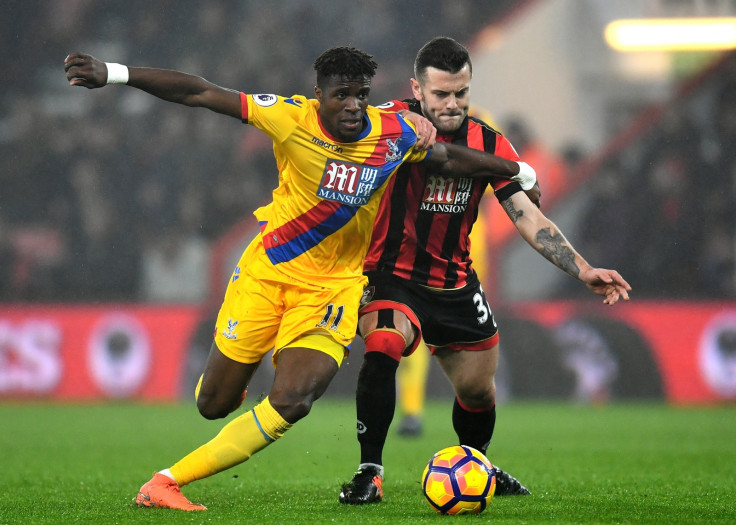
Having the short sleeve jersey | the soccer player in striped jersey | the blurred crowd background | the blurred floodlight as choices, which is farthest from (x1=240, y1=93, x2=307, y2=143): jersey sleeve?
the blurred floodlight

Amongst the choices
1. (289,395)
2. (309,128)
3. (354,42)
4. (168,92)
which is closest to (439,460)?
(289,395)

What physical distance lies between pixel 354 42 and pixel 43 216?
468 cm

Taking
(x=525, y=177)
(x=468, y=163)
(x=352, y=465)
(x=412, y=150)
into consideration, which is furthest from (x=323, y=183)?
(x=352, y=465)

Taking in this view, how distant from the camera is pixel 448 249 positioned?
519 centimetres

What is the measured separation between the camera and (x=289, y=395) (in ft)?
14.3

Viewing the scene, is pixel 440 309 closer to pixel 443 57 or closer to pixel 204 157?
pixel 443 57

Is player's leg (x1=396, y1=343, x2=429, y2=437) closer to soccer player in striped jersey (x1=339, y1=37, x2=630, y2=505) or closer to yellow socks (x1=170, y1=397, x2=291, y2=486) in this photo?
soccer player in striped jersey (x1=339, y1=37, x2=630, y2=505)

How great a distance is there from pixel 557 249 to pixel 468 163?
22.7 inches

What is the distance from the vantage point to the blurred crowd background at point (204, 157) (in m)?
12.9

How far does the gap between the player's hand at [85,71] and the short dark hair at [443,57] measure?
150 cm

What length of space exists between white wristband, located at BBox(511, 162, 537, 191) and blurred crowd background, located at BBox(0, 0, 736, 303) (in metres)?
7.04

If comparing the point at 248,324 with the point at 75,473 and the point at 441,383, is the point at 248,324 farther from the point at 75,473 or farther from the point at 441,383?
the point at 441,383

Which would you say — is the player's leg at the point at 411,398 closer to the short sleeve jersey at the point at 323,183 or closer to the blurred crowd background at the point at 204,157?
the short sleeve jersey at the point at 323,183

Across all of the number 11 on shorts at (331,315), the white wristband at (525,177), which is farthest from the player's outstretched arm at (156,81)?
the white wristband at (525,177)
